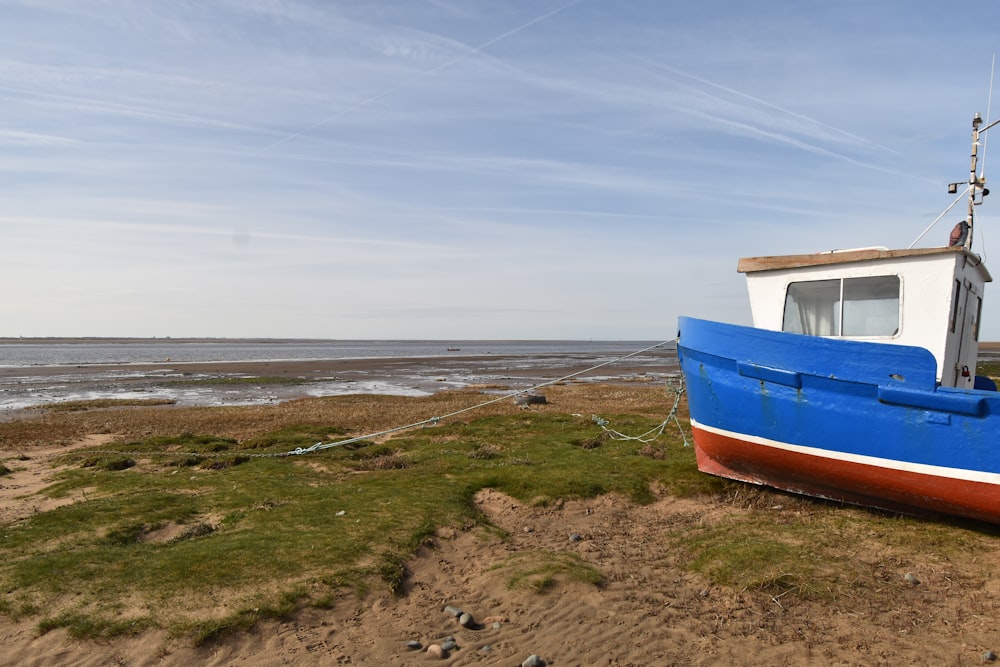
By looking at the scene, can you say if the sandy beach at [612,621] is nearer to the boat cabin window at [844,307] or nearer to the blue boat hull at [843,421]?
the blue boat hull at [843,421]

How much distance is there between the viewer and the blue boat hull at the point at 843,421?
7.62 metres

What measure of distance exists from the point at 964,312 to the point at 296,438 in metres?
14.0

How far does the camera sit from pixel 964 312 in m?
9.59

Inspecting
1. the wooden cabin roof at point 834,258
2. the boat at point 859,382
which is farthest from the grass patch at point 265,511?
the wooden cabin roof at point 834,258

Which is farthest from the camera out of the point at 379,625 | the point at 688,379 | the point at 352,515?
the point at 688,379

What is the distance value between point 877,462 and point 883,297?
257cm

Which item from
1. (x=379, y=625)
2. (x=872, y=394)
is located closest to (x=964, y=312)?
(x=872, y=394)

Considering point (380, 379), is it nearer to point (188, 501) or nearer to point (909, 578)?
point (188, 501)

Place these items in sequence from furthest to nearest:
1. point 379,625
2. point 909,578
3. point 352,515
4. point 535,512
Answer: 1. point 535,512
2. point 352,515
3. point 909,578
4. point 379,625

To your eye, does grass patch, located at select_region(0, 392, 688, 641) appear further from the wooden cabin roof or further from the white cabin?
the wooden cabin roof

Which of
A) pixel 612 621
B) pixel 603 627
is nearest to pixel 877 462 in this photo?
pixel 612 621

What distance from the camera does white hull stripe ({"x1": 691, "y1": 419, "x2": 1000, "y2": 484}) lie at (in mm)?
7543

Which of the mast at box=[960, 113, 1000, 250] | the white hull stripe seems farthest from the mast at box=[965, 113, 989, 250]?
the white hull stripe

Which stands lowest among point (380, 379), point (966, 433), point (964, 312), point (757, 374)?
point (380, 379)
